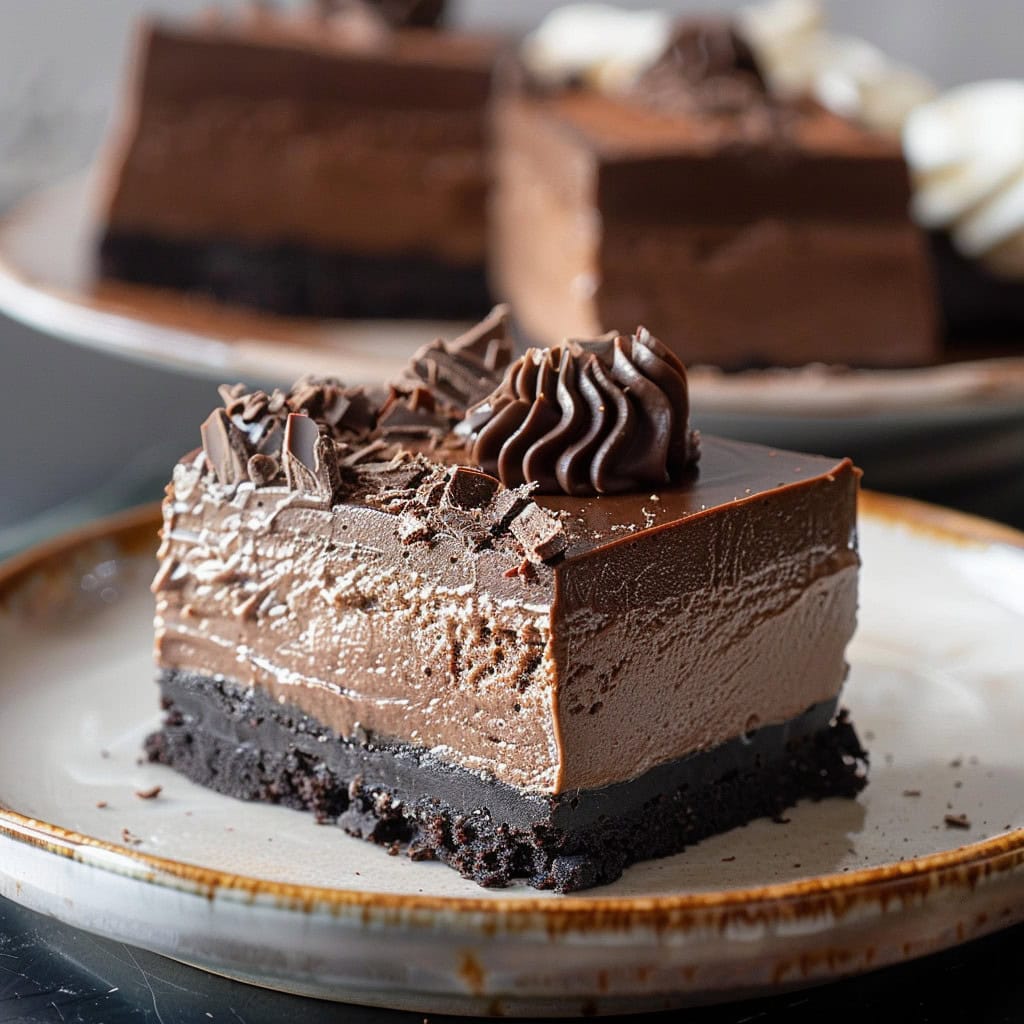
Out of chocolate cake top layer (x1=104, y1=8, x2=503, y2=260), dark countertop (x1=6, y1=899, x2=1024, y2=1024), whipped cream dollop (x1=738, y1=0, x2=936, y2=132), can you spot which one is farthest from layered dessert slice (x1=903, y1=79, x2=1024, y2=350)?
dark countertop (x1=6, y1=899, x2=1024, y2=1024)

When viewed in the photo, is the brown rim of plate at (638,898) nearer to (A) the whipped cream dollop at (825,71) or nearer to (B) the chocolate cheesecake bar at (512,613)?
(B) the chocolate cheesecake bar at (512,613)

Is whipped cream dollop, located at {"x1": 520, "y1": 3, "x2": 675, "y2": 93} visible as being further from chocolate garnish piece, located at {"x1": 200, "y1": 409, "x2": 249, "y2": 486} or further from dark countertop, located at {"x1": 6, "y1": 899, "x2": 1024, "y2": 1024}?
dark countertop, located at {"x1": 6, "y1": 899, "x2": 1024, "y2": 1024}

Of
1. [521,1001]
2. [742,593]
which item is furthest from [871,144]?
[521,1001]

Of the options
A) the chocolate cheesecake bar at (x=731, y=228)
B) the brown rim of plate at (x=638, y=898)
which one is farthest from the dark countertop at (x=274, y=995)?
the chocolate cheesecake bar at (x=731, y=228)

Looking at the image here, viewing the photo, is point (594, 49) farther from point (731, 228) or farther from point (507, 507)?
point (507, 507)

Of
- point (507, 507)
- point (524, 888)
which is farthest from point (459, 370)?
point (524, 888)

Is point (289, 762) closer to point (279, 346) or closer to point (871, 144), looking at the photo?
point (279, 346)
